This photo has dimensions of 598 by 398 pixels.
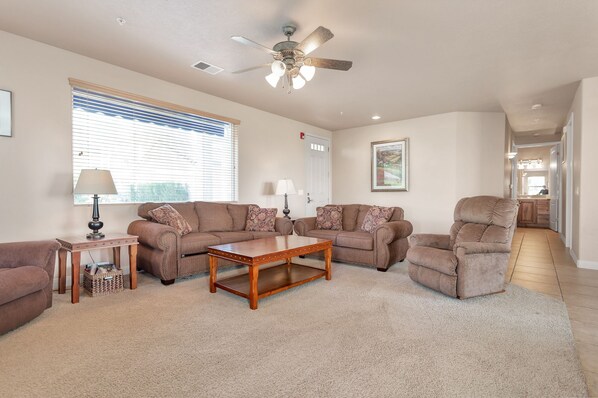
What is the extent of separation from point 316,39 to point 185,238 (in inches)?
106

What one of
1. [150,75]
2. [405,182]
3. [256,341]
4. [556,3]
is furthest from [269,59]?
[405,182]

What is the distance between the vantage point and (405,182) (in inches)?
258

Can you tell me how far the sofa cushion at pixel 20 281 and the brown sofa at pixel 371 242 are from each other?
330cm

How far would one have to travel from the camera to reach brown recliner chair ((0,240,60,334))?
7.50 feet

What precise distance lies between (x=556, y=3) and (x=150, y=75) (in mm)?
4414

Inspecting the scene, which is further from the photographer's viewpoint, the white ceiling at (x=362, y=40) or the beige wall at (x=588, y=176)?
the beige wall at (x=588, y=176)

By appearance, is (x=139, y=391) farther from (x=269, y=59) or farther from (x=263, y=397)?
(x=269, y=59)

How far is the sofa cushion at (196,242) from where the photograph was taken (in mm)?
3744

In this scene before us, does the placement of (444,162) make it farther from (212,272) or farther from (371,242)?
(212,272)

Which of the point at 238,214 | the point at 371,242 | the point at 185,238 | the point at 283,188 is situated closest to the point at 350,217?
the point at 371,242

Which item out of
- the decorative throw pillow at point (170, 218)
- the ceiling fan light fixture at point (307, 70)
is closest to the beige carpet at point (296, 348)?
the decorative throw pillow at point (170, 218)

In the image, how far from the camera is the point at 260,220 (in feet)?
16.0

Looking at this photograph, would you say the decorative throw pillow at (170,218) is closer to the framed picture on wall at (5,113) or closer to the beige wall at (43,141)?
the beige wall at (43,141)

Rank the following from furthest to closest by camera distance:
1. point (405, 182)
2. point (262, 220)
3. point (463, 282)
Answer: point (405, 182)
point (262, 220)
point (463, 282)
